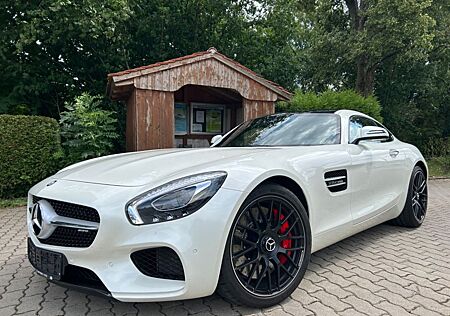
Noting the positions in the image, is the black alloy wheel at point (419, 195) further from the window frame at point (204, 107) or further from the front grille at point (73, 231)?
the window frame at point (204, 107)

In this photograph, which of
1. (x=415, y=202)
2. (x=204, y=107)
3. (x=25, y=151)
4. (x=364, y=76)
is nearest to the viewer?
(x=415, y=202)

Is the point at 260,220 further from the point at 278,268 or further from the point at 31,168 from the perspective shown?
the point at 31,168

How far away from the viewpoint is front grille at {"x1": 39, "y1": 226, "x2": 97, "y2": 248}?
1.93 meters

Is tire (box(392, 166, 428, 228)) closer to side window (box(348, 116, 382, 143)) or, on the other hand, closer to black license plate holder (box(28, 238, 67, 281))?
side window (box(348, 116, 382, 143))

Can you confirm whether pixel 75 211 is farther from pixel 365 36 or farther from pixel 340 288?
pixel 365 36

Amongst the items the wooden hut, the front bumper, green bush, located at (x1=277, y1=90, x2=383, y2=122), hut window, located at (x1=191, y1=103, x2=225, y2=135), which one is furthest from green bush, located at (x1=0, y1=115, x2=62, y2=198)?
green bush, located at (x1=277, y1=90, x2=383, y2=122)

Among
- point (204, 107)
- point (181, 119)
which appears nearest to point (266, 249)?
point (181, 119)

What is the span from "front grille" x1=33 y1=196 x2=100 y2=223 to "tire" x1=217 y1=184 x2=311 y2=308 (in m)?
0.78

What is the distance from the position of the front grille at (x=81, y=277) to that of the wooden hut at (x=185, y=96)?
16.3 ft

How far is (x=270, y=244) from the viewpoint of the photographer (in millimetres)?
2307

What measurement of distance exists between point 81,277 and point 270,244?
1176 mm

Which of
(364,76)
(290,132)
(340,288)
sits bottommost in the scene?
(340,288)

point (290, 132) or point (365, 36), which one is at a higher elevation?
point (365, 36)

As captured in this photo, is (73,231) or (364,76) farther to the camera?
(364,76)
